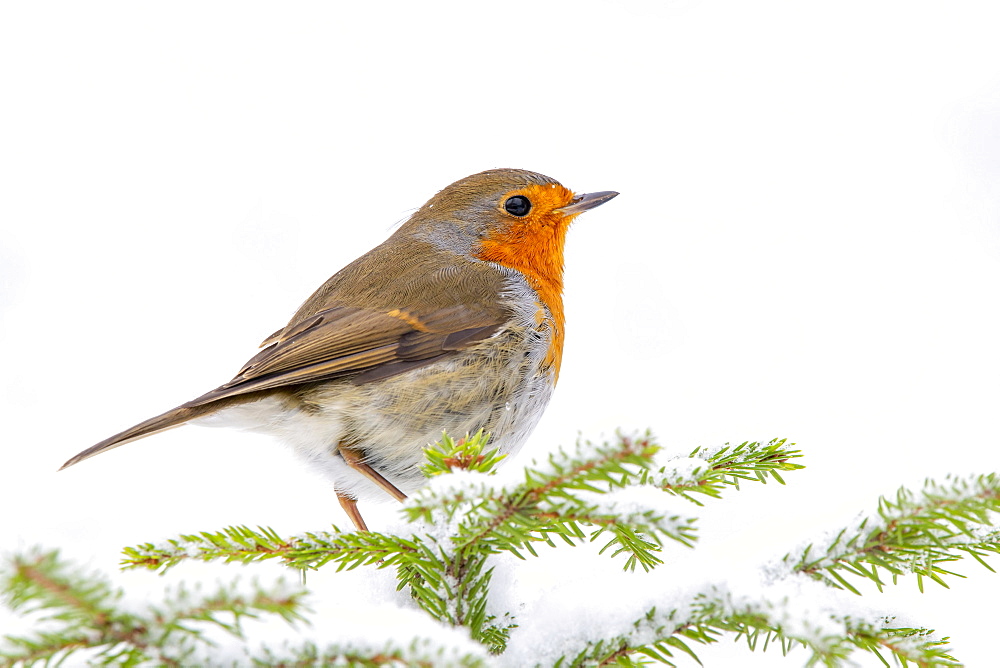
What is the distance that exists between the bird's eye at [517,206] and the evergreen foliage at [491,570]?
1799mm

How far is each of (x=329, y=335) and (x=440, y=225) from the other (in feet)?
2.98

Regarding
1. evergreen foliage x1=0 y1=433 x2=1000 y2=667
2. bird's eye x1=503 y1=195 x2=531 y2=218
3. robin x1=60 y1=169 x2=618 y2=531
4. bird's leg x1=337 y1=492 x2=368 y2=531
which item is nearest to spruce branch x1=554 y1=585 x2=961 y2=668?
evergreen foliage x1=0 y1=433 x2=1000 y2=667

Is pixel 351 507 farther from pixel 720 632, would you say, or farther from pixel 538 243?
pixel 720 632

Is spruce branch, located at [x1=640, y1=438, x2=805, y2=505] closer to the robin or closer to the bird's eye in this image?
the robin

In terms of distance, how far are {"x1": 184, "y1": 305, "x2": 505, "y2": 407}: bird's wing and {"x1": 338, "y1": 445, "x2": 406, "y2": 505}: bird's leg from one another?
0.68 ft

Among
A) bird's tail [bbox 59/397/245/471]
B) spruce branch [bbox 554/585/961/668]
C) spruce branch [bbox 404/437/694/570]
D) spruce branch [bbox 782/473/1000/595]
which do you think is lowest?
spruce branch [bbox 554/585/961/668]

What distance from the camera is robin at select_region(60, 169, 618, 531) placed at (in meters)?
2.33

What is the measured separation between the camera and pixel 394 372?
2398mm

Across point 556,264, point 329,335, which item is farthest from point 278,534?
point 556,264

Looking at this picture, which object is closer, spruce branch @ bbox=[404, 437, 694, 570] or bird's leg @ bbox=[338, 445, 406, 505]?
spruce branch @ bbox=[404, 437, 694, 570]

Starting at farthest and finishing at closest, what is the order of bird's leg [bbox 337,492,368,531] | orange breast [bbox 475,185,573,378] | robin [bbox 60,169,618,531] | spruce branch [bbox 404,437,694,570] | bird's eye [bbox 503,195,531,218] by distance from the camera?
bird's eye [bbox 503,195,531,218], orange breast [bbox 475,185,573,378], bird's leg [bbox 337,492,368,531], robin [bbox 60,169,618,531], spruce branch [bbox 404,437,694,570]

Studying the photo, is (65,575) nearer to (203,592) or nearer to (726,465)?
(203,592)

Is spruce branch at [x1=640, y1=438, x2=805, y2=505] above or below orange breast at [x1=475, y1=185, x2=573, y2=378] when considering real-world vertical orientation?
below

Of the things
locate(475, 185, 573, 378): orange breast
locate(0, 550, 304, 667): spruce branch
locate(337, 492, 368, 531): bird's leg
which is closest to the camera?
locate(0, 550, 304, 667): spruce branch
